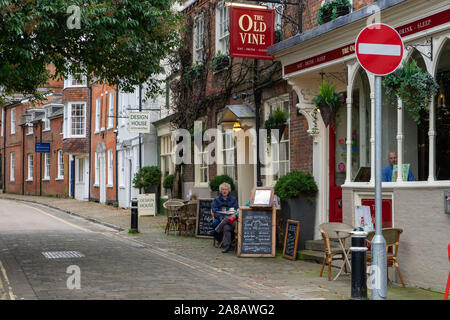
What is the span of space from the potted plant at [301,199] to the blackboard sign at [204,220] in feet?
12.1

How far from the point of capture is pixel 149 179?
Result: 79.6ft

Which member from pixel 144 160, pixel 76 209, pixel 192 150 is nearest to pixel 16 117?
pixel 76 209

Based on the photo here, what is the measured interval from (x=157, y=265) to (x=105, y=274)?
1426 millimetres

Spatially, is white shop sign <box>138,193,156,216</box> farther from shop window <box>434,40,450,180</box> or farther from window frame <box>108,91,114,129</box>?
shop window <box>434,40,450,180</box>

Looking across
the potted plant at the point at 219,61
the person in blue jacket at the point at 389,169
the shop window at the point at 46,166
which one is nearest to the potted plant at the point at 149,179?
the potted plant at the point at 219,61

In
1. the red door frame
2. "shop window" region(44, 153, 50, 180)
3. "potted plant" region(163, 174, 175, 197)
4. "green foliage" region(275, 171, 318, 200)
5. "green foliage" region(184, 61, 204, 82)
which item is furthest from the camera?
"shop window" region(44, 153, 50, 180)

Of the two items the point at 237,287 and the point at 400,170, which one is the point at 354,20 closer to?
the point at 400,170

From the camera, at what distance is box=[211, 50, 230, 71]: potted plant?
17.4 metres

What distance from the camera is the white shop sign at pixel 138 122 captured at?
66.0 feet

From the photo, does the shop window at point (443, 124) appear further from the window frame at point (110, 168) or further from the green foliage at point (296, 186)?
Answer: the window frame at point (110, 168)

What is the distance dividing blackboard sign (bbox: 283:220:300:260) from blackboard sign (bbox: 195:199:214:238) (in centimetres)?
418

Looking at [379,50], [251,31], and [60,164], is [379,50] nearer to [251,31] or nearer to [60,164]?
[251,31]

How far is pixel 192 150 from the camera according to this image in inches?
814

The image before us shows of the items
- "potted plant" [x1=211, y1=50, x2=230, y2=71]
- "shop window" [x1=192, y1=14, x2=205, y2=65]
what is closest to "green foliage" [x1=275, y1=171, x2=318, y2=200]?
"potted plant" [x1=211, y1=50, x2=230, y2=71]
